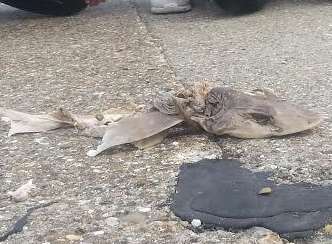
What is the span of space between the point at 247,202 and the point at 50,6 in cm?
315

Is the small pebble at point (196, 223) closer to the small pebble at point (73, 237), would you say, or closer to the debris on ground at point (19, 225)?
the small pebble at point (73, 237)

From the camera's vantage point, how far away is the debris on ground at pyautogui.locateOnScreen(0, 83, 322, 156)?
2411 mm

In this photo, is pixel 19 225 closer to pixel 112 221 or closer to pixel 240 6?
pixel 112 221

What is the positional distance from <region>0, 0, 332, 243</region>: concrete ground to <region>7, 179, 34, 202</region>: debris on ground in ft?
0.08

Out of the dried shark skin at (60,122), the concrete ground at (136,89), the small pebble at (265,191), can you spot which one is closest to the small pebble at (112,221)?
the concrete ground at (136,89)

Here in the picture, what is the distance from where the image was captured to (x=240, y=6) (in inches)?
177

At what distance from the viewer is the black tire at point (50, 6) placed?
472cm

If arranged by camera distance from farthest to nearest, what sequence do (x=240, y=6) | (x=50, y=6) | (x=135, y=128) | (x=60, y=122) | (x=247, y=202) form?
(x=50, y=6) → (x=240, y=6) → (x=60, y=122) → (x=135, y=128) → (x=247, y=202)

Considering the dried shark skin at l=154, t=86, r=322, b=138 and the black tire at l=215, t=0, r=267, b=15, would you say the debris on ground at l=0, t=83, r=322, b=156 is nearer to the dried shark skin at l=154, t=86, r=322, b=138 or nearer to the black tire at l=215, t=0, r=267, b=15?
the dried shark skin at l=154, t=86, r=322, b=138

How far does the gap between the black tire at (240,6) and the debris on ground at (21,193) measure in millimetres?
2657

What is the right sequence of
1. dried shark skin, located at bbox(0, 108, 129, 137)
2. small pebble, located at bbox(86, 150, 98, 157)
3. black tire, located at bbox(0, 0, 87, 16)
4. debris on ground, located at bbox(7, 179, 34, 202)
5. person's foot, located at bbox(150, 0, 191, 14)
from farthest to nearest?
person's foot, located at bbox(150, 0, 191, 14), black tire, located at bbox(0, 0, 87, 16), dried shark skin, located at bbox(0, 108, 129, 137), small pebble, located at bbox(86, 150, 98, 157), debris on ground, located at bbox(7, 179, 34, 202)

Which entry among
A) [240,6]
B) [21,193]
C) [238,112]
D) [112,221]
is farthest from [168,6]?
[112,221]

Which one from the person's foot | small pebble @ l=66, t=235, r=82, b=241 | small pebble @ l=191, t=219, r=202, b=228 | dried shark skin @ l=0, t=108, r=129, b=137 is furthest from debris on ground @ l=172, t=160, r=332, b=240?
the person's foot

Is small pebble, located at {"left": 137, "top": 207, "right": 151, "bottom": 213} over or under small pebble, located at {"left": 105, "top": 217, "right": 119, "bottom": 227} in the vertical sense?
under
